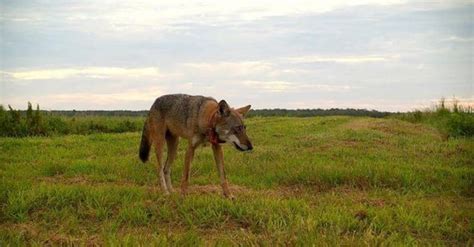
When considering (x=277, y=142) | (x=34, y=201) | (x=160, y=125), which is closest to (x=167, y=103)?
(x=160, y=125)

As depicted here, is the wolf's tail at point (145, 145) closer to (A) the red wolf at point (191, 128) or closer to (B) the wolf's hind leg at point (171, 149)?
(A) the red wolf at point (191, 128)

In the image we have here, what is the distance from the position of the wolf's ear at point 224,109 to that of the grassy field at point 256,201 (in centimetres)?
130

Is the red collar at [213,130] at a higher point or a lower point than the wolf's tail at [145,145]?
higher

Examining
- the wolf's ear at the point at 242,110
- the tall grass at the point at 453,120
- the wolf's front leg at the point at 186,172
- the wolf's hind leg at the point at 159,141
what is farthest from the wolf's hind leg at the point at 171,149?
the tall grass at the point at 453,120

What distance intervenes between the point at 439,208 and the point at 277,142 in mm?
9504

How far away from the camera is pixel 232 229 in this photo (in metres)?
6.26

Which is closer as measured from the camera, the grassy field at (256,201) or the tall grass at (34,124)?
the grassy field at (256,201)

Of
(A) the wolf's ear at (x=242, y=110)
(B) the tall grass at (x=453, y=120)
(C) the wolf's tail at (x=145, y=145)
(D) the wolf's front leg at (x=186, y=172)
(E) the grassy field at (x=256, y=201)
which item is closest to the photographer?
(E) the grassy field at (x=256, y=201)

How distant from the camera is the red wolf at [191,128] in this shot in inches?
309

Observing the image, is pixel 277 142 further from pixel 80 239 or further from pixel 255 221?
pixel 80 239

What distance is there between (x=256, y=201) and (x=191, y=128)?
6.57 ft

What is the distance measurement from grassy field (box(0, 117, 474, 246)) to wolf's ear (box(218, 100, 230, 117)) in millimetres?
→ 1303

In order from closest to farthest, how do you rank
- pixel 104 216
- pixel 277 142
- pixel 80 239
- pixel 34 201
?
pixel 80 239 → pixel 104 216 → pixel 34 201 → pixel 277 142

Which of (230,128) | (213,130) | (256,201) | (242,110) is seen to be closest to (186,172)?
(213,130)
